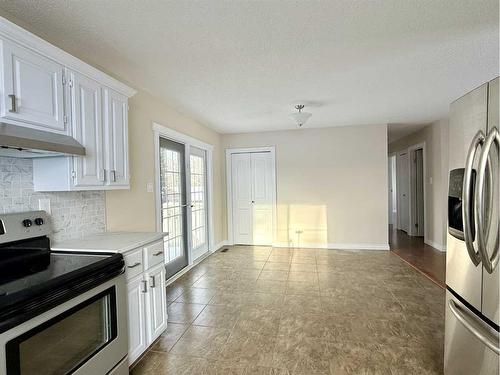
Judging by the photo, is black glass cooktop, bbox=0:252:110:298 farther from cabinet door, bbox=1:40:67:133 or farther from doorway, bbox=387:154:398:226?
doorway, bbox=387:154:398:226

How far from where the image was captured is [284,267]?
4.16 meters

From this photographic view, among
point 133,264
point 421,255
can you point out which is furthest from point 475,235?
point 421,255

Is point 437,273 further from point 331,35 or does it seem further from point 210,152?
point 210,152

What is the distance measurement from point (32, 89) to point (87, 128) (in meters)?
0.42

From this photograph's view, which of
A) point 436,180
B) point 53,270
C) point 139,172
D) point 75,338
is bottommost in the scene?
point 75,338

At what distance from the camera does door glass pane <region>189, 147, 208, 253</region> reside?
4.52m

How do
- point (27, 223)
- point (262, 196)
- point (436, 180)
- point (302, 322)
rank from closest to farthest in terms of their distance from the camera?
1. point (27, 223)
2. point (302, 322)
3. point (436, 180)
4. point (262, 196)

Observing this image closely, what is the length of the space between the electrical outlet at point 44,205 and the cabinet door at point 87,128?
0.30 meters

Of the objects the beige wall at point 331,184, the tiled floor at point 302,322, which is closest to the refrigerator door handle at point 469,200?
the tiled floor at point 302,322

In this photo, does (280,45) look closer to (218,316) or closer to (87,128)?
(87,128)

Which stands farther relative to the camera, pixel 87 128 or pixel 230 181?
pixel 230 181

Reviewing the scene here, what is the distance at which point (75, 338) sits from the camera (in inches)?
57.0

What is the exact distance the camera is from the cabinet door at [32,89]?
1383mm

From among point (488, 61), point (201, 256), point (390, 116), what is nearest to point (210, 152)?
point (201, 256)
